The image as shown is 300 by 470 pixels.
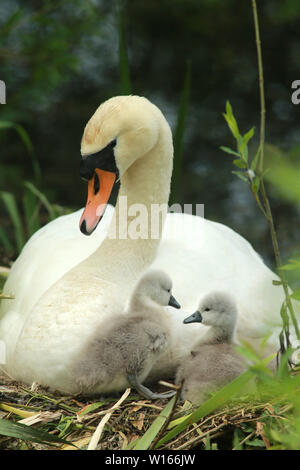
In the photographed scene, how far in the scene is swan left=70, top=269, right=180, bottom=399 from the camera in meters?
2.30

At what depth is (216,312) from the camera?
8.11 feet

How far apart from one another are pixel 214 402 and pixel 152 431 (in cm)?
27

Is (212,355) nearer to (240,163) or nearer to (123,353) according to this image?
(123,353)

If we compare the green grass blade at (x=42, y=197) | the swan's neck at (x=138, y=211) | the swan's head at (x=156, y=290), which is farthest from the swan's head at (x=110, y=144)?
the green grass blade at (x=42, y=197)

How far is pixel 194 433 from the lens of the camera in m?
2.16

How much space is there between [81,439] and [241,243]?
4.85 ft

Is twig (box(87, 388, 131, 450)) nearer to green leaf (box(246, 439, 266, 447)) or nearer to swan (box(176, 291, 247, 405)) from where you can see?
swan (box(176, 291, 247, 405))

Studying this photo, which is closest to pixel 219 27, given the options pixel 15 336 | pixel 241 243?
pixel 241 243

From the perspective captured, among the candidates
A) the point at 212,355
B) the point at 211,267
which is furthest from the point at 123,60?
the point at 212,355

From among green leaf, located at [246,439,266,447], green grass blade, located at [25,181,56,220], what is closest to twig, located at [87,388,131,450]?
green leaf, located at [246,439,266,447]

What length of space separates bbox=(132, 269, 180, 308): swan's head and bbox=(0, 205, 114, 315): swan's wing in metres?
0.46

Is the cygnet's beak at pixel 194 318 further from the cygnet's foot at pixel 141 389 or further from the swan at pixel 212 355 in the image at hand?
the cygnet's foot at pixel 141 389
